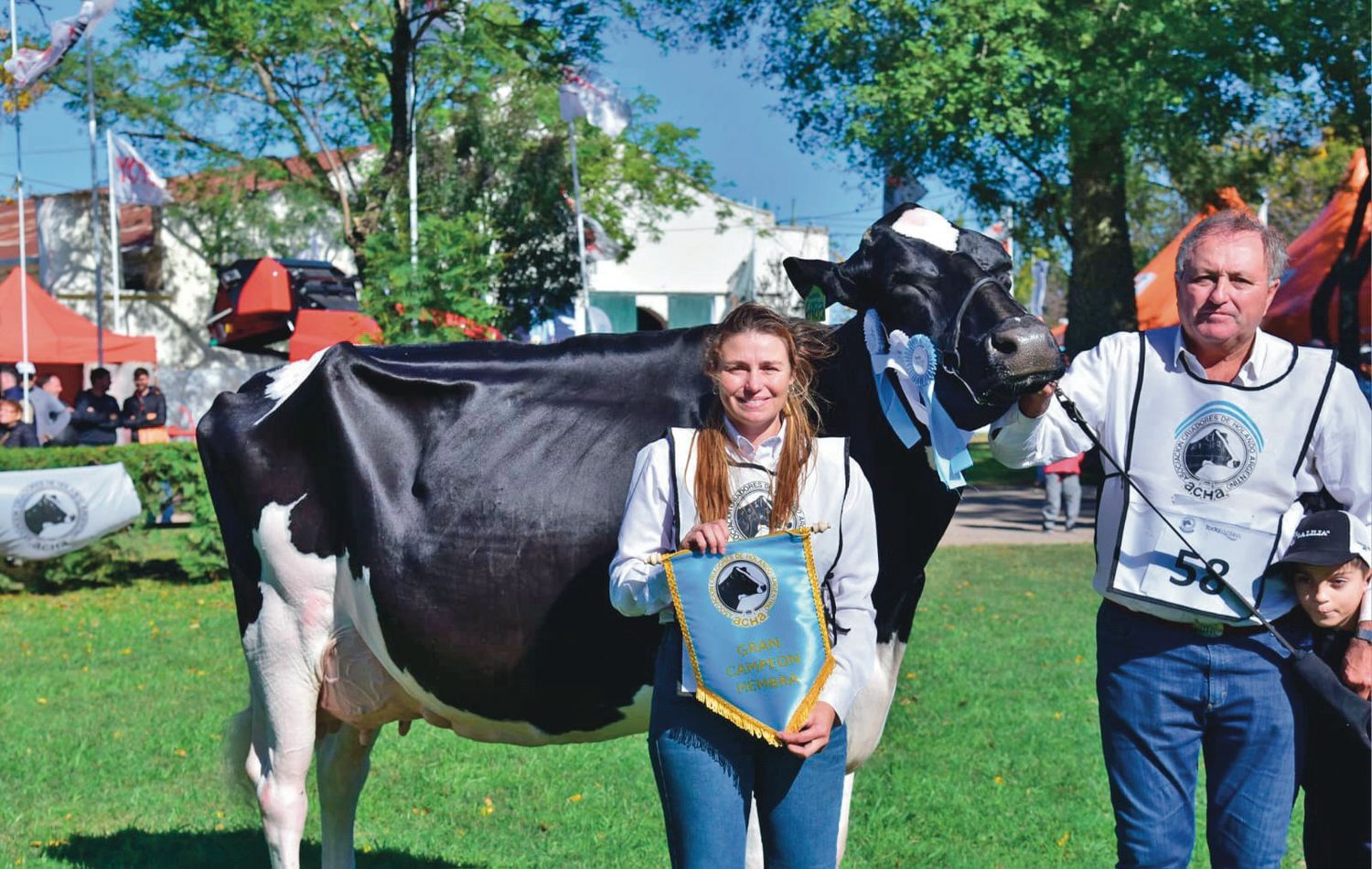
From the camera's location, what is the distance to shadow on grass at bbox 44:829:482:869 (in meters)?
5.09

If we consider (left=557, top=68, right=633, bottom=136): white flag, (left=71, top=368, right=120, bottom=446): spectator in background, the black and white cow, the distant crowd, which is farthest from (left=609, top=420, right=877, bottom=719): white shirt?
(left=557, top=68, right=633, bottom=136): white flag

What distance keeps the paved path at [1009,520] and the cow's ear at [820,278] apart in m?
10.2

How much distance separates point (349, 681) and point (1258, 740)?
287 centimetres

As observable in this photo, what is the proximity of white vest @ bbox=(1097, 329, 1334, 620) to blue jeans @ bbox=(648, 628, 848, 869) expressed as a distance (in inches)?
36.3

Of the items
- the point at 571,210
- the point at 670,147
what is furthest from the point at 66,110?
the point at 670,147

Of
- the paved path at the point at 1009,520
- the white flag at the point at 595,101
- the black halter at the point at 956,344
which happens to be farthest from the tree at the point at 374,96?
the black halter at the point at 956,344

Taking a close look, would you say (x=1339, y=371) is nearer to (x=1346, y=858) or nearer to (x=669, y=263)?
(x=1346, y=858)

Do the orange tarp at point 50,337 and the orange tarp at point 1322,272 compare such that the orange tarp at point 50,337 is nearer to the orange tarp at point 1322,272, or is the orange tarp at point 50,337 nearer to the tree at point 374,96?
the tree at point 374,96

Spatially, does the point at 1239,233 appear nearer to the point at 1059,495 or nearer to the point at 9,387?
the point at 1059,495

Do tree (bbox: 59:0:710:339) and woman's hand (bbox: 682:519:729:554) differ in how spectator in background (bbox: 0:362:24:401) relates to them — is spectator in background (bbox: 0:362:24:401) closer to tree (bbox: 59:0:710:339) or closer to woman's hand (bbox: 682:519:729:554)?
tree (bbox: 59:0:710:339)

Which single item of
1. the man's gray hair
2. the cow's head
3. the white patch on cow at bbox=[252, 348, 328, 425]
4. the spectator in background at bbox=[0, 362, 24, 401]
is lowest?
the spectator in background at bbox=[0, 362, 24, 401]

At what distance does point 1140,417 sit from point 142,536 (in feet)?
37.0

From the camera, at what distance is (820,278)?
376 centimetres

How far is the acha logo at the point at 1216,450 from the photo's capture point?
123 inches
